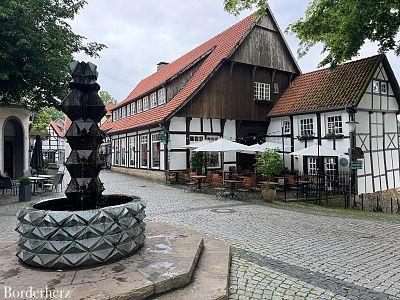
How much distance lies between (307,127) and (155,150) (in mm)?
9291

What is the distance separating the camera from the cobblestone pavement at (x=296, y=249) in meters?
4.16

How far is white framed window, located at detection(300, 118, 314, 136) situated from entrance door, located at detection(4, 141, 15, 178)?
17.8m

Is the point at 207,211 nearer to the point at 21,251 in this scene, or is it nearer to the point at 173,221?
the point at 173,221

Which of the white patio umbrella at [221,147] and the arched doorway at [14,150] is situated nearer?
the white patio umbrella at [221,147]

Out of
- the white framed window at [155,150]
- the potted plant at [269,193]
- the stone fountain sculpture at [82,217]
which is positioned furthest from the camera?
the white framed window at [155,150]

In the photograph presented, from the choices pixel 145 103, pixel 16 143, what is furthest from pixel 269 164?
pixel 16 143

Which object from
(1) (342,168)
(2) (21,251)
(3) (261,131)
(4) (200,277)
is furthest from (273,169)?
(2) (21,251)

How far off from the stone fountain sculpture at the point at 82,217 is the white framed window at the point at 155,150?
1349cm

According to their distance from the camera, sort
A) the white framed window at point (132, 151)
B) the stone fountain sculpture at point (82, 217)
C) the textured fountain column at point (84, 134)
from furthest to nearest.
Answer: the white framed window at point (132, 151) → the textured fountain column at point (84, 134) → the stone fountain sculpture at point (82, 217)

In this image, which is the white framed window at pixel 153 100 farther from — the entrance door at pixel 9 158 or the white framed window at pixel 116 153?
the entrance door at pixel 9 158

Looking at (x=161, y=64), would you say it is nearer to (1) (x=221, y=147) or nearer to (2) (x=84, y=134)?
(1) (x=221, y=147)

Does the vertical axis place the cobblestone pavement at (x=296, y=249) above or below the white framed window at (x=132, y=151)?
below

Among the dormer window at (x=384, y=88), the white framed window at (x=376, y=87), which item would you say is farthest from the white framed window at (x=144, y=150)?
the dormer window at (x=384, y=88)

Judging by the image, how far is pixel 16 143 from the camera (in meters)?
19.0
